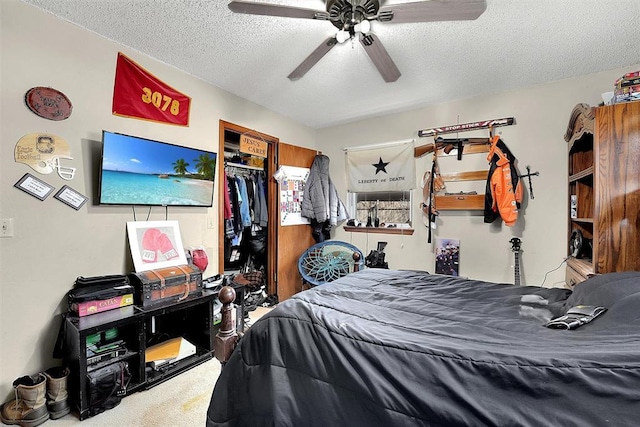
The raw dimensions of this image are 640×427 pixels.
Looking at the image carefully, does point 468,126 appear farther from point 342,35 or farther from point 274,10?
point 274,10

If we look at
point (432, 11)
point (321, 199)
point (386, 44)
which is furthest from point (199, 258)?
point (432, 11)

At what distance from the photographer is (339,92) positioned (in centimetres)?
300

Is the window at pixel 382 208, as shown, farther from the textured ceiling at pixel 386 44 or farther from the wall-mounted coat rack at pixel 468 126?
the textured ceiling at pixel 386 44

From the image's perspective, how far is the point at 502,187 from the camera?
284cm

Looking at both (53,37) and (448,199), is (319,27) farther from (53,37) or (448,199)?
(448,199)

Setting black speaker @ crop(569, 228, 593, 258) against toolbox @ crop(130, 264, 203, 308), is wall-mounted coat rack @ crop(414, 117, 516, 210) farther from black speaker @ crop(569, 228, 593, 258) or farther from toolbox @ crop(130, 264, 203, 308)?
toolbox @ crop(130, 264, 203, 308)

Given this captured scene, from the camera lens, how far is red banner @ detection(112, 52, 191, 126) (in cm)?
→ 215

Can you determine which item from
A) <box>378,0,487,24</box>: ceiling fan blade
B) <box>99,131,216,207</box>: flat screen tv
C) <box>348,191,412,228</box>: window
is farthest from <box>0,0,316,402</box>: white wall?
<box>348,191,412,228</box>: window

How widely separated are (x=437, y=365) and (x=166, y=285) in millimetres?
2014

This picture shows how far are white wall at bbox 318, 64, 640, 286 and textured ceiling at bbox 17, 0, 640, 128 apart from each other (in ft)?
0.57

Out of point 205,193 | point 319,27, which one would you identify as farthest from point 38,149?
point 319,27

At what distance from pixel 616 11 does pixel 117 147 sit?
3.46 meters

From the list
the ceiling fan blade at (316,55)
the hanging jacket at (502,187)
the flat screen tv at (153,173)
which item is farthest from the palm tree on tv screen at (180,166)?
the hanging jacket at (502,187)

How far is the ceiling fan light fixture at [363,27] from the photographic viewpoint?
60.3 inches
